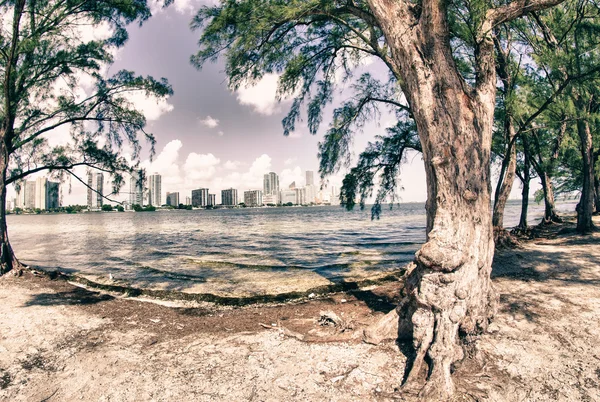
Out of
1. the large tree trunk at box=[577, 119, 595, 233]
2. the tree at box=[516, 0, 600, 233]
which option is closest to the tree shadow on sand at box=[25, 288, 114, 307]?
the tree at box=[516, 0, 600, 233]

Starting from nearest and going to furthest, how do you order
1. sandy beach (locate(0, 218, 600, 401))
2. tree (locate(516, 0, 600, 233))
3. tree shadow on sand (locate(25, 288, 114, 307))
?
sandy beach (locate(0, 218, 600, 401)) → tree shadow on sand (locate(25, 288, 114, 307)) → tree (locate(516, 0, 600, 233))

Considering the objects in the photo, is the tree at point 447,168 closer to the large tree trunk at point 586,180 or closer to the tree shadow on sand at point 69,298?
the tree shadow on sand at point 69,298

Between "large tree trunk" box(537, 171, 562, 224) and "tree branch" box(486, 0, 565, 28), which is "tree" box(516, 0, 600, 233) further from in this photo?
"large tree trunk" box(537, 171, 562, 224)

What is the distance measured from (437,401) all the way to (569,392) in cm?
156

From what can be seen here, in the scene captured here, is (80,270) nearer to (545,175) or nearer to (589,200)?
(589,200)

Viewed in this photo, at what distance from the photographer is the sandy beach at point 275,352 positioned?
392 centimetres

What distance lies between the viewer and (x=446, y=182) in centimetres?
454

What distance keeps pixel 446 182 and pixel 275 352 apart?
3554mm

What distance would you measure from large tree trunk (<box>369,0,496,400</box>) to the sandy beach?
0.58m

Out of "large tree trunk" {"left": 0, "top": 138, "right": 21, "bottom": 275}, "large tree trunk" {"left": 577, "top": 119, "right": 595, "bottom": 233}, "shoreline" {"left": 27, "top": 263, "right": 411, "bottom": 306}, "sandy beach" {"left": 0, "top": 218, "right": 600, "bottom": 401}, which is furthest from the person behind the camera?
"large tree trunk" {"left": 577, "top": 119, "right": 595, "bottom": 233}

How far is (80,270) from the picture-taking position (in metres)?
14.1

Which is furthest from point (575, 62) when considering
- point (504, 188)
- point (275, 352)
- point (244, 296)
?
point (244, 296)

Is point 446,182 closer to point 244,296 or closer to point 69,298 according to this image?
point 244,296

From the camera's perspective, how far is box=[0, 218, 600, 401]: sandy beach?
154 inches
